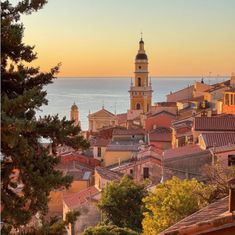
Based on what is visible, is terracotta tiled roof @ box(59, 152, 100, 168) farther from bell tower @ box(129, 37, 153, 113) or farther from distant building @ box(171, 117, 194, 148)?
bell tower @ box(129, 37, 153, 113)

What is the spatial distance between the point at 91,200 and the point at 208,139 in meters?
6.23

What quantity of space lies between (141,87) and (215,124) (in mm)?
47004

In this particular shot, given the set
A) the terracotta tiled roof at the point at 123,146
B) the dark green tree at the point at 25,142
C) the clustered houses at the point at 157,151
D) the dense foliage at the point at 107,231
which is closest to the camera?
the dark green tree at the point at 25,142

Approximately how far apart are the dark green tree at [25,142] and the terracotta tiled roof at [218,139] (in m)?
22.7

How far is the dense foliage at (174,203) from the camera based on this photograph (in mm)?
19984

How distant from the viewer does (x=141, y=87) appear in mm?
82250

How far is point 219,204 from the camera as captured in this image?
1110 cm

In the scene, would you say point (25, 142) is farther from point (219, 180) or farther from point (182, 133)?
point (182, 133)

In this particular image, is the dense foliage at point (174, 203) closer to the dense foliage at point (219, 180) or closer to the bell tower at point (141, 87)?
the dense foliage at point (219, 180)

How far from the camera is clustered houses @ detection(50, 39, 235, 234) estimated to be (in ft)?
100

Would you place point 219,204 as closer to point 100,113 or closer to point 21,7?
point 21,7

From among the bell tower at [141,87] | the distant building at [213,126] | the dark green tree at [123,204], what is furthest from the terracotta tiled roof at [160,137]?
the bell tower at [141,87]

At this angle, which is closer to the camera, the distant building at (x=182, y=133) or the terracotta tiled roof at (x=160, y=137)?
the distant building at (x=182, y=133)

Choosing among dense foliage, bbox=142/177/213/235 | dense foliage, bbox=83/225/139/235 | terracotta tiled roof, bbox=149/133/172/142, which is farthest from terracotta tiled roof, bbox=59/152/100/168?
dense foliage, bbox=142/177/213/235
